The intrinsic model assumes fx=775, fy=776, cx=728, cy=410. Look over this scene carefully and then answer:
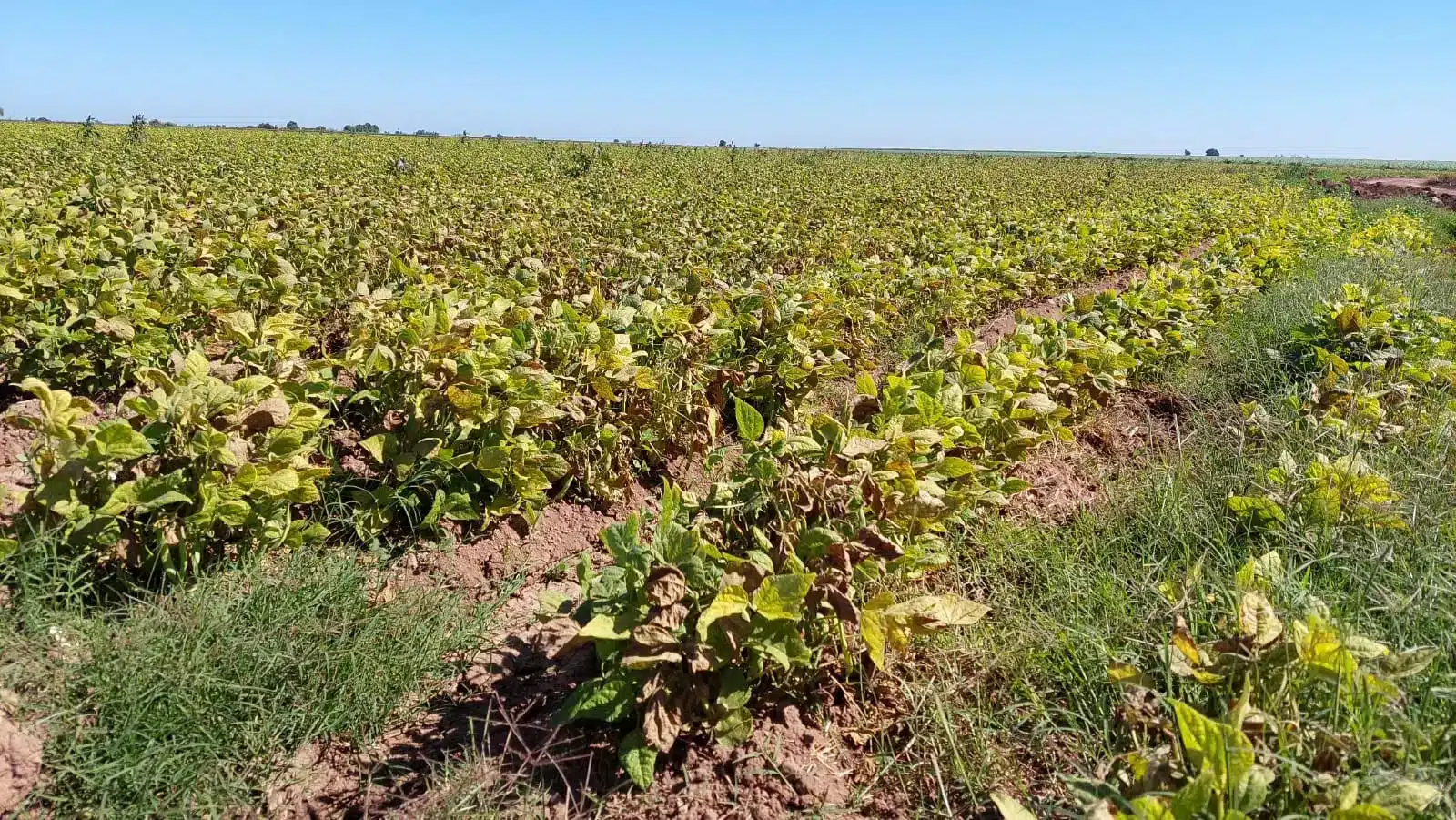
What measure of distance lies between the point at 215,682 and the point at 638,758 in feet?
3.54

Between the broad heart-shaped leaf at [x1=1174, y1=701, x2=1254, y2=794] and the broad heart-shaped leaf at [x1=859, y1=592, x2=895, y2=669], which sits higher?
the broad heart-shaped leaf at [x1=1174, y1=701, x2=1254, y2=794]

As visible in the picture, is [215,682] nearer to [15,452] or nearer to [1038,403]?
[15,452]

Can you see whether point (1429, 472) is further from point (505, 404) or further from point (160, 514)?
point (160, 514)

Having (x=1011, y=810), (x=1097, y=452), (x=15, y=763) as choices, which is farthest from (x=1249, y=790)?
(x=1097, y=452)

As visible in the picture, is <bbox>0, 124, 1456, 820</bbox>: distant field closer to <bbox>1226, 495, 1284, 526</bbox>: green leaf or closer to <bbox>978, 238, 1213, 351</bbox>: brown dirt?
<bbox>1226, 495, 1284, 526</bbox>: green leaf

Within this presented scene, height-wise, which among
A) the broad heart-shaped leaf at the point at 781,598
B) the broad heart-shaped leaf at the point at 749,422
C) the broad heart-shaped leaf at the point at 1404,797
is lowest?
the broad heart-shaped leaf at the point at 1404,797

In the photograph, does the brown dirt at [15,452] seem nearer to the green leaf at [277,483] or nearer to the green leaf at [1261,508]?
the green leaf at [277,483]

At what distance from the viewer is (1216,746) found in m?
1.29

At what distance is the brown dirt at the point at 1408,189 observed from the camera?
86.9ft

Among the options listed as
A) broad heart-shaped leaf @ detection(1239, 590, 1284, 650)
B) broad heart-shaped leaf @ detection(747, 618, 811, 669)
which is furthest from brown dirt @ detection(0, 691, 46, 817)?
broad heart-shaped leaf @ detection(1239, 590, 1284, 650)

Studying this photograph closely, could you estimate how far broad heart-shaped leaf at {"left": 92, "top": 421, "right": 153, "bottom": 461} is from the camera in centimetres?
192

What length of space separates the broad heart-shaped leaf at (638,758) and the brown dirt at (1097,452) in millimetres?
2022

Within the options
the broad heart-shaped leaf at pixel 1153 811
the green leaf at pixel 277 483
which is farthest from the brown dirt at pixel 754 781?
the green leaf at pixel 277 483

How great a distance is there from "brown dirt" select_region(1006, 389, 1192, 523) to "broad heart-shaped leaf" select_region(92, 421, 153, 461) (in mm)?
2999
